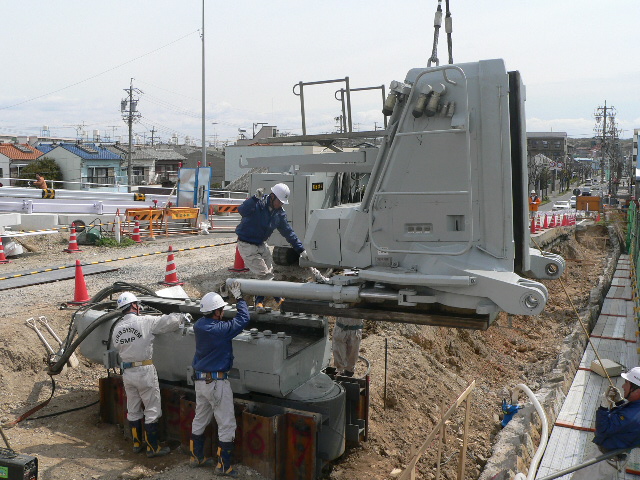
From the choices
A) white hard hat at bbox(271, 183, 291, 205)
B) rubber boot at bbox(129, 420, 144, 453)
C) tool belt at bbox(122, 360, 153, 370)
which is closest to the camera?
tool belt at bbox(122, 360, 153, 370)

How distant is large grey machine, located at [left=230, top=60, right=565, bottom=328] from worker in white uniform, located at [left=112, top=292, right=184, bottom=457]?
5.21 feet

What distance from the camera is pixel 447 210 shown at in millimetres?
5758

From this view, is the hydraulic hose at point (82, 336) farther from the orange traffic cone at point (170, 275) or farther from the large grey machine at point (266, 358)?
→ the orange traffic cone at point (170, 275)

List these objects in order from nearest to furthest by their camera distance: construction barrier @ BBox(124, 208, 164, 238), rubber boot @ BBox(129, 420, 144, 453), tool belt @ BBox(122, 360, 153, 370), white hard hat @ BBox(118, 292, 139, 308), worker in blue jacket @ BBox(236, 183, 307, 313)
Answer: tool belt @ BBox(122, 360, 153, 370) → white hard hat @ BBox(118, 292, 139, 308) → rubber boot @ BBox(129, 420, 144, 453) → worker in blue jacket @ BBox(236, 183, 307, 313) → construction barrier @ BBox(124, 208, 164, 238)

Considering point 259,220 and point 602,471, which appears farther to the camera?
point 259,220

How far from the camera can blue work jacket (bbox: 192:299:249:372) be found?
5953 millimetres

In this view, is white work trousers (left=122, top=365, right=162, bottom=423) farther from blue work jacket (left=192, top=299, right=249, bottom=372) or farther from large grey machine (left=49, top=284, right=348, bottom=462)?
blue work jacket (left=192, top=299, right=249, bottom=372)

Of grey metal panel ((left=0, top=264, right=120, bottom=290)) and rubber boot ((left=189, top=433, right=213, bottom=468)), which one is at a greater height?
grey metal panel ((left=0, top=264, right=120, bottom=290))

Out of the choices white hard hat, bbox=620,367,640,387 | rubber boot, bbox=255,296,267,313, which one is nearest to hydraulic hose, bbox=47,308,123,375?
rubber boot, bbox=255,296,267,313

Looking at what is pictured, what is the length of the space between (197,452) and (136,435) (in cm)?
84

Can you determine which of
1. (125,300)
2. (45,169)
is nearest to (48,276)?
(125,300)

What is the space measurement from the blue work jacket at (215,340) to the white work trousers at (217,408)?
18 centimetres

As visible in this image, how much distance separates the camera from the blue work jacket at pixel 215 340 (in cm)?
595

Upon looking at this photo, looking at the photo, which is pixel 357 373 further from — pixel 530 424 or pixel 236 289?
pixel 236 289
